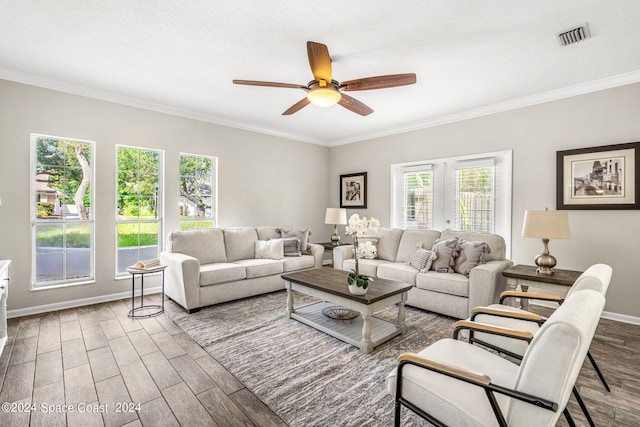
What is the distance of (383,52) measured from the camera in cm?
280

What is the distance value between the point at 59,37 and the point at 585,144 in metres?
5.67

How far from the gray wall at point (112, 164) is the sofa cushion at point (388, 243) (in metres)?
2.10

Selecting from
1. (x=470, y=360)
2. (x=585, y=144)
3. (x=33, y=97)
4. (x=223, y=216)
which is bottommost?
(x=470, y=360)

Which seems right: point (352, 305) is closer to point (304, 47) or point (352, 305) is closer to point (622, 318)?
point (304, 47)

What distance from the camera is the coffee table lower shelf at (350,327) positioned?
2.75m

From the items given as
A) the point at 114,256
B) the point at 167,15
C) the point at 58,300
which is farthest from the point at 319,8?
the point at 58,300

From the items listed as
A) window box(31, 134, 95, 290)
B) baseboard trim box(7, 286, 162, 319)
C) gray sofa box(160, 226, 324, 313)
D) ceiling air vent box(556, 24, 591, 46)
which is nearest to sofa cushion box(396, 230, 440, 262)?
gray sofa box(160, 226, 324, 313)

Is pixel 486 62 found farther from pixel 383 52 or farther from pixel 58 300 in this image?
pixel 58 300

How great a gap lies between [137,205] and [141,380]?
2839 millimetres

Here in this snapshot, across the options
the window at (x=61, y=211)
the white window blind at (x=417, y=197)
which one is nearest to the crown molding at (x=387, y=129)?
the window at (x=61, y=211)

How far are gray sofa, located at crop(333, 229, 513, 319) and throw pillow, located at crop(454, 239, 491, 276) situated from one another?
8 centimetres

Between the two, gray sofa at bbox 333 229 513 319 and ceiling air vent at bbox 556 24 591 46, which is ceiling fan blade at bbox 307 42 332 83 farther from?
gray sofa at bbox 333 229 513 319

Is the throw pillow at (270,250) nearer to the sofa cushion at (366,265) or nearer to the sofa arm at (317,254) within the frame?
the sofa arm at (317,254)

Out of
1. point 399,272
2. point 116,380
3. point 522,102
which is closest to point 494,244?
point 399,272
